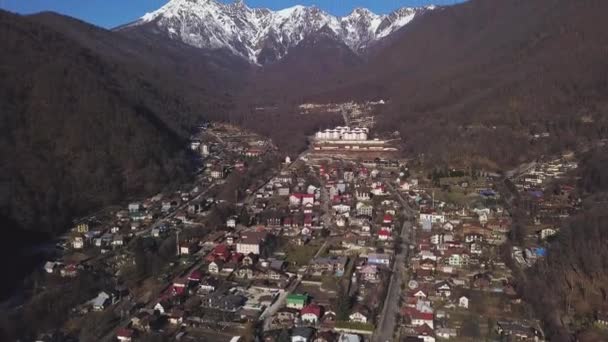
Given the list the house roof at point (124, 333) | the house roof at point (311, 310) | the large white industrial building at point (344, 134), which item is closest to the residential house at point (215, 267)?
the house roof at point (311, 310)

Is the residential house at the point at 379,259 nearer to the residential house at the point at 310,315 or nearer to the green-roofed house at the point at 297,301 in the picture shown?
the green-roofed house at the point at 297,301

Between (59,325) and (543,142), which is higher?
(543,142)

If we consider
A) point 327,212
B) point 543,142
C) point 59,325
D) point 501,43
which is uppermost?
point 501,43

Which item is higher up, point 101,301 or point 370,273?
point 370,273

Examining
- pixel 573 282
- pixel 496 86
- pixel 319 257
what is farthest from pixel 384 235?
pixel 496 86

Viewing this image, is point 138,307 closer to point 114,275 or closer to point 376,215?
point 114,275

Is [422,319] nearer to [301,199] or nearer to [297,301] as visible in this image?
[297,301]

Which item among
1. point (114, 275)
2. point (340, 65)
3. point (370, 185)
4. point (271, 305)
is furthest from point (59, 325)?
point (340, 65)
